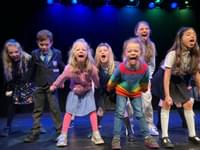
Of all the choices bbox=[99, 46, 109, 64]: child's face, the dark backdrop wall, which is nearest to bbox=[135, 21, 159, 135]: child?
bbox=[99, 46, 109, 64]: child's face

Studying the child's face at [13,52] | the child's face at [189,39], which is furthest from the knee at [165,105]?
the child's face at [13,52]

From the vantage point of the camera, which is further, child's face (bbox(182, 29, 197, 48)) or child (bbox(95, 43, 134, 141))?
child (bbox(95, 43, 134, 141))

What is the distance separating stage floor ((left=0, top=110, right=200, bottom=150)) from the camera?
362 cm

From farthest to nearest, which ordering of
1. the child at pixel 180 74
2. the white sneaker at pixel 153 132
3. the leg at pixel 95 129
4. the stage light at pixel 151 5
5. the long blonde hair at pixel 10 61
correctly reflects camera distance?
1. the stage light at pixel 151 5
2. the long blonde hair at pixel 10 61
3. the white sneaker at pixel 153 132
4. the leg at pixel 95 129
5. the child at pixel 180 74

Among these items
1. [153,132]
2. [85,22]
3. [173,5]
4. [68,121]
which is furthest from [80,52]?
[173,5]

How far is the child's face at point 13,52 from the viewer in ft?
13.4

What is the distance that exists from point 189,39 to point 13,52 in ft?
5.73

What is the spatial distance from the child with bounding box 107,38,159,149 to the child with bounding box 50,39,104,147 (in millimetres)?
203

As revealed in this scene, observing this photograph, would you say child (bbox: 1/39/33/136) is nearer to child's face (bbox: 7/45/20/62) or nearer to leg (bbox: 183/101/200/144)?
child's face (bbox: 7/45/20/62)

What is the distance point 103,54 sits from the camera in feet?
12.8

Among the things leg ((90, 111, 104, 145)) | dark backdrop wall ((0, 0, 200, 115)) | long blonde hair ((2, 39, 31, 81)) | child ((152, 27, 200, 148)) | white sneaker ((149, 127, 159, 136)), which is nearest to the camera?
child ((152, 27, 200, 148))

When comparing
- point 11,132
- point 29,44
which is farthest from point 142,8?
point 11,132

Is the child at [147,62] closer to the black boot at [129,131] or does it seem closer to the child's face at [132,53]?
the black boot at [129,131]

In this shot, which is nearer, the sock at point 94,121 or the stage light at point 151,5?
the sock at point 94,121
